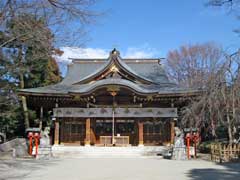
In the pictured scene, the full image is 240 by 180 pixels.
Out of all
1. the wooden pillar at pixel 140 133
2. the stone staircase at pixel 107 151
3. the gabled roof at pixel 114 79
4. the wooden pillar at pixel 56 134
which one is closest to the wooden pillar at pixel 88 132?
the stone staircase at pixel 107 151

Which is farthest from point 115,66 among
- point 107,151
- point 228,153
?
point 228,153

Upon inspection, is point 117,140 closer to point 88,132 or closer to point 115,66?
point 88,132

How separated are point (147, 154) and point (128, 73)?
641 cm

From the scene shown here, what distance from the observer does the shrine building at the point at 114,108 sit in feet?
66.7

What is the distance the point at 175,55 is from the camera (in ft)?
120

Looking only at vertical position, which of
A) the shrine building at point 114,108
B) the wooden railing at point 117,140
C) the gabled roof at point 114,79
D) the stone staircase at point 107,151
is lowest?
the stone staircase at point 107,151

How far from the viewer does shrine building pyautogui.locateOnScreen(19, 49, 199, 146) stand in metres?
20.3

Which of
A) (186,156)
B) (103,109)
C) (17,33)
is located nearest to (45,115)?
(103,109)

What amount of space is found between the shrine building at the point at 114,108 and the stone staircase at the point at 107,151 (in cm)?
76

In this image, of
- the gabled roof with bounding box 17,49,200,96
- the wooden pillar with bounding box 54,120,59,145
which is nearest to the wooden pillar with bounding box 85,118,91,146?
the wooden pillar with bounding box 54,120,59,145

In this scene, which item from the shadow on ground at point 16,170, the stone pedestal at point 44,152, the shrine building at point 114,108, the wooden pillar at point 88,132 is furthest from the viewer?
the shrine building at point 114,108

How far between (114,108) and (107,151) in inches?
130

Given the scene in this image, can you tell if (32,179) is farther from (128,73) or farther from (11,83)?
(11,83)

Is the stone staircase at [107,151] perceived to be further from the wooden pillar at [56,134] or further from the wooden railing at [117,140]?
the wooden railing at [117,140]
